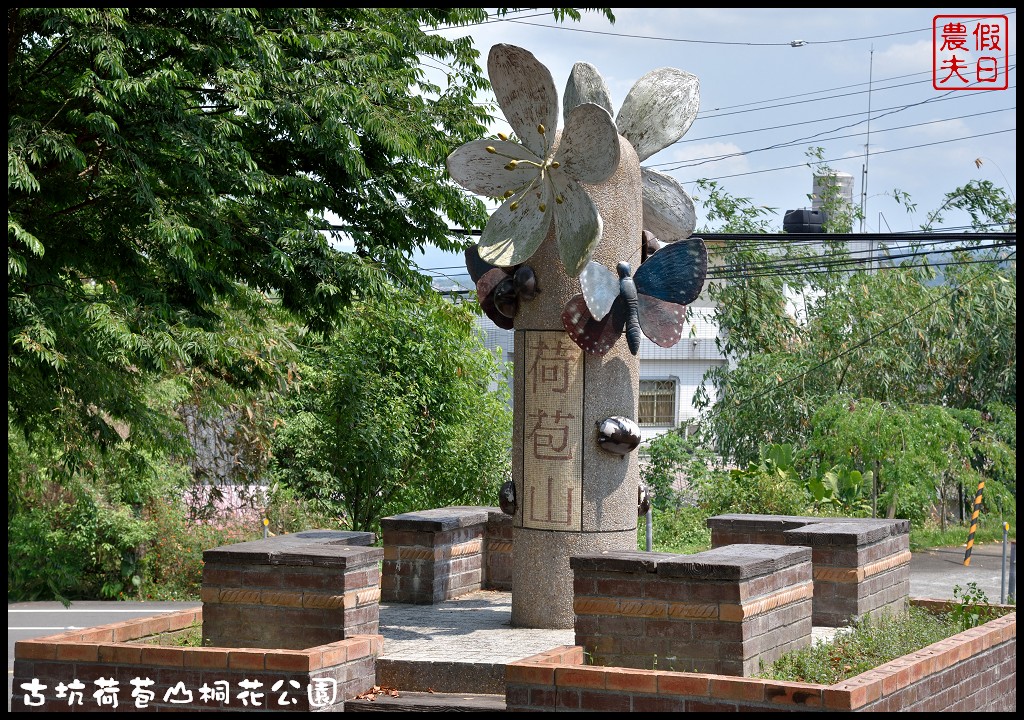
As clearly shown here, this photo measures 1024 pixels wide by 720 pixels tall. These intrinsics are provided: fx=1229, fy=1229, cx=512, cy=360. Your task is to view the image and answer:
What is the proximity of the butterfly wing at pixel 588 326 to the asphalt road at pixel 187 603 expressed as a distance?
9.34 m

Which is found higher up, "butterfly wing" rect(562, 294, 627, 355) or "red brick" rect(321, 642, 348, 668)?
"butterfly wing" rect(562, 294, 627, 355)

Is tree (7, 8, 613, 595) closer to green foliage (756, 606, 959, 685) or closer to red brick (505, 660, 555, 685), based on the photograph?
red brick (505, 660, 555, 685)

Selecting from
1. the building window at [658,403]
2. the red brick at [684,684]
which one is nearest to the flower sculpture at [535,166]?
the red brick at [684,684]

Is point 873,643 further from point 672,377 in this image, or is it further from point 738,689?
point 672,377

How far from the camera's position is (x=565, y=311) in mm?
8914

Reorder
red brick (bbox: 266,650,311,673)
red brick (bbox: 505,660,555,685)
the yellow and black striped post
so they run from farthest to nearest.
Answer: the yellow and black striped post, red brick (bbox: 266,650,311,673), red brick (bbox: 505,660,555,685)

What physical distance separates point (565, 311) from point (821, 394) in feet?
51.9

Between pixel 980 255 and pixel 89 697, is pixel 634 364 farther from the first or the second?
pixel 980 255

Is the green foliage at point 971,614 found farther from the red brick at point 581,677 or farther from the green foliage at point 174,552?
the green foliage at point 174,552

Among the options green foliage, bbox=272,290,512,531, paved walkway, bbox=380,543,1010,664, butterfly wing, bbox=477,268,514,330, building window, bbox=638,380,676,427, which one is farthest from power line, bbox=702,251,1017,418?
butterfly wing, bbox=477,268,514,330

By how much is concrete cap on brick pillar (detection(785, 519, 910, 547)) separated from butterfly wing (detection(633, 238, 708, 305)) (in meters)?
2.05

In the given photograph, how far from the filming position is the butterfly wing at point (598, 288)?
8.80m

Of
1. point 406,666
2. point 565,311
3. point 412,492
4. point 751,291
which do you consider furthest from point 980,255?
point 406,666

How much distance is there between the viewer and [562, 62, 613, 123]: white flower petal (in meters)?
9.52
